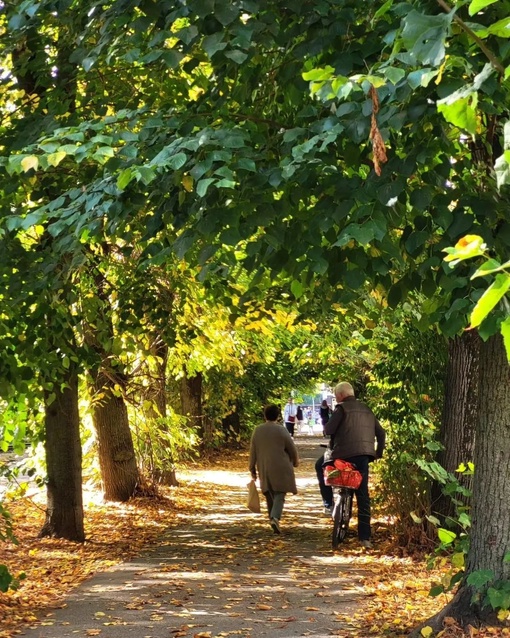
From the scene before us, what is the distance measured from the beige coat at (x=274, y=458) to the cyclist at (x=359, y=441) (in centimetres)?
171

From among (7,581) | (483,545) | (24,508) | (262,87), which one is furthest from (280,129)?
(24,508)

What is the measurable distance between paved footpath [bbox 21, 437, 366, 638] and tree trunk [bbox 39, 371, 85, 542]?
1.14 meters

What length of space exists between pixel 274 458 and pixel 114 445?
3.11 meters

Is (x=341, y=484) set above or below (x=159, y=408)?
below

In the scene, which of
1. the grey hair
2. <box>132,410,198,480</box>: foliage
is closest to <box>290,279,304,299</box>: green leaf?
the grey hair

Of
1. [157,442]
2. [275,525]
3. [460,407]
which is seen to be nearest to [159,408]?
[157,442]

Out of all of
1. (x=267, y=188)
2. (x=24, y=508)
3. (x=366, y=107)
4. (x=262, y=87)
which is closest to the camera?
(x=366, y=107)

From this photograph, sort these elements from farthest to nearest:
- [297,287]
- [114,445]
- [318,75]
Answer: [114,445] < [297,287] < [318,75]

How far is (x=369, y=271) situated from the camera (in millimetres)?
5613

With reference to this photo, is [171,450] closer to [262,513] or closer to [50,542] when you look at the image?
[262,513]

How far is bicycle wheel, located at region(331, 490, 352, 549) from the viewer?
11172mm

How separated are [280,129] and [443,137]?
5.27 ft

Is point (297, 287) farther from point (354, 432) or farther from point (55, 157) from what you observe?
point (354, 432)

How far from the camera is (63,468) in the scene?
1160 centimetres
